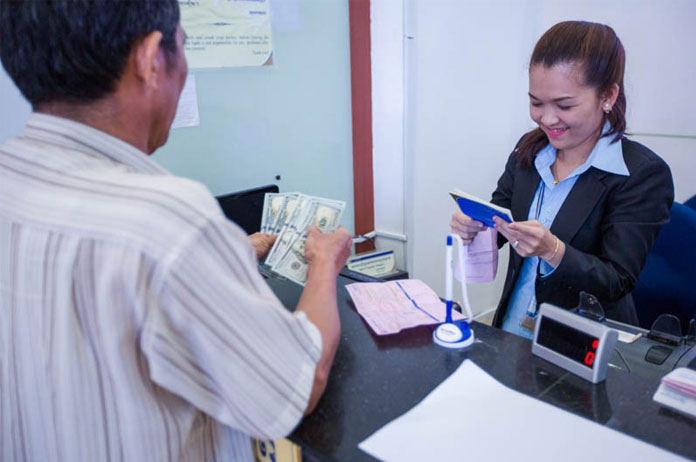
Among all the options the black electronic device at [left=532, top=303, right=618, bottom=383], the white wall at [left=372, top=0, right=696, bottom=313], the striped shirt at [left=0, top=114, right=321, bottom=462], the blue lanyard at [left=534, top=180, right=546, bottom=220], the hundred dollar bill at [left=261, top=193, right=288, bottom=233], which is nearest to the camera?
the striped shirt at [left=0, top=114, right=321, bottom=462]

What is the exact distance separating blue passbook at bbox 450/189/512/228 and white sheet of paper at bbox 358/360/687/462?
490 millimetres

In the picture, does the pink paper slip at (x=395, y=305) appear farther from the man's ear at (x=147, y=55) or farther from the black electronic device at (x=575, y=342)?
the man's ear at (x=147, y=55)

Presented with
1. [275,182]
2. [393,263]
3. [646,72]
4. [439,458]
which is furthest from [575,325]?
[646,72]

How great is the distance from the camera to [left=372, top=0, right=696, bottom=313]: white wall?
98.7 inches

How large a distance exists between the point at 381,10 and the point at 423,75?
1.31 ft

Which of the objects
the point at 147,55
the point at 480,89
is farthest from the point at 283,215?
the point at 480,89

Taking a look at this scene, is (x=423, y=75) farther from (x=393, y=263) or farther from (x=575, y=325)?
(x=575, y=325)

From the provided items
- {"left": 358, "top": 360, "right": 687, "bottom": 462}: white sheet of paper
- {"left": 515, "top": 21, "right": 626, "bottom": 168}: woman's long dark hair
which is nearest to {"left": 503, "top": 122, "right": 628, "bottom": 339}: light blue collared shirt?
{"left": 515, "top": 21, "right": 626, "bottom": 168}: woman's long dark hair

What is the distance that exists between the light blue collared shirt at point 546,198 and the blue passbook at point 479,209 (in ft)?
0.93

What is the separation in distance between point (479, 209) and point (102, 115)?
0.97 m

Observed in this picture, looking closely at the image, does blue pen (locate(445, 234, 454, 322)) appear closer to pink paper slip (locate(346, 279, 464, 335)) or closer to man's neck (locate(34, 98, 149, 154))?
pink paper slip (locate(346, 279, 464, 335))

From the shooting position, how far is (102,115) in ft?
2.41

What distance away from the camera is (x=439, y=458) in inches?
31.4

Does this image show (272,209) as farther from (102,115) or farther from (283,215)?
(102,115)
